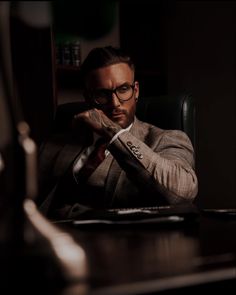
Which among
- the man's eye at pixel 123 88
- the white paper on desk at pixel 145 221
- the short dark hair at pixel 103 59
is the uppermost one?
the short dark hair at pixel 103 59

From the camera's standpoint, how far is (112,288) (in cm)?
46

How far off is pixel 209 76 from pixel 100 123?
1.72 metres

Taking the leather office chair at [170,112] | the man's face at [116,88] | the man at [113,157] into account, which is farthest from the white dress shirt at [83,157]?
the leather office chair at [170,112]

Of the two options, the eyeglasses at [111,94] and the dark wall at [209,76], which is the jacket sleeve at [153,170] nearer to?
the eyeglasses at [111,94]

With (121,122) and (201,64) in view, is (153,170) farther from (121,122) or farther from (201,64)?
(201,64)

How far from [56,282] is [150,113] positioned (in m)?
1.36

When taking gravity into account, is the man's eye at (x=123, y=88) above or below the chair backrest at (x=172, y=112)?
above

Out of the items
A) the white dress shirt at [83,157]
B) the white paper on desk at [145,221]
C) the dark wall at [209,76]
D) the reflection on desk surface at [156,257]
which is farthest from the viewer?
the dark wall at [209,76]

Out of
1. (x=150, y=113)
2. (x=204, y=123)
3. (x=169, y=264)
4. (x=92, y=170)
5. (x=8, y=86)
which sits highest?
(x=8, y=86)

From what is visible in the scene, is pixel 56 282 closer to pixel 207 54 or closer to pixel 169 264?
pixel 169 264

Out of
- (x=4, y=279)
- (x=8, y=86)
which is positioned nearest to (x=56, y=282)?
(x=4, y=279)

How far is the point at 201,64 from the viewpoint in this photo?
3.17 meters

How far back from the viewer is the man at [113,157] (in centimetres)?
150

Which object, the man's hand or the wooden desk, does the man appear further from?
the wooden desk
